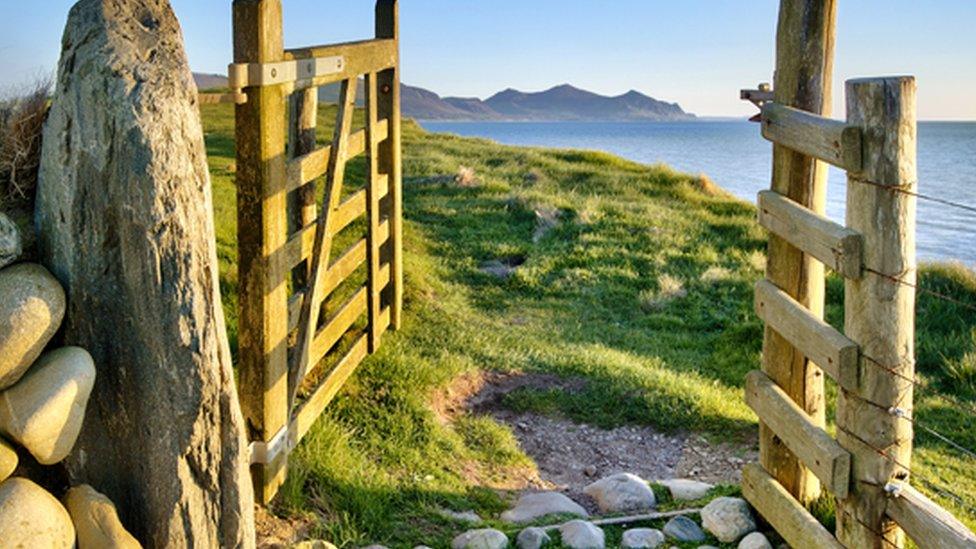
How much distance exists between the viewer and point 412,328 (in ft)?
33.4

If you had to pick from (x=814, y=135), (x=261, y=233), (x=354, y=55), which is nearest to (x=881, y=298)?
(x=814, y=135)

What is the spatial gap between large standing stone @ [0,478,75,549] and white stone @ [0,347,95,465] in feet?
0.59

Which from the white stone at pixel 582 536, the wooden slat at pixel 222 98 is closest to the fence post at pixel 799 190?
the white stone at pixel 582 536

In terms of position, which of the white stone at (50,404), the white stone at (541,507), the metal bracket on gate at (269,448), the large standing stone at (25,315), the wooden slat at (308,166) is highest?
the wooden slat at (308,166)

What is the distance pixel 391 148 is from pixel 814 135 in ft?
15.1

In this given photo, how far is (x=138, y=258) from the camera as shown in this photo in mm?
4488

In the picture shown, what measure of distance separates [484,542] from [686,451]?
3109mm

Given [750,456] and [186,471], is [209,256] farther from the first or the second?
[750,456]

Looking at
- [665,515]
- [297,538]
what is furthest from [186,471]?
[665,515]

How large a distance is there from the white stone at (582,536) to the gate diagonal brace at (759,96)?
2.81 meters

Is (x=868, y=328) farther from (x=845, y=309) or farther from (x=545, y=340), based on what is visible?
(x=545, y=340)

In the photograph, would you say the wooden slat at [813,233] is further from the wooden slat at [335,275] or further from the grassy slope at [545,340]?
the wooden slat at [335,275]

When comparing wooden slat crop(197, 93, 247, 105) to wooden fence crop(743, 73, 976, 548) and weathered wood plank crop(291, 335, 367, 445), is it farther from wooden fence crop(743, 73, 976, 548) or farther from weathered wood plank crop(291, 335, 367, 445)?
wooden fence crop(743, 73, 976, 548)

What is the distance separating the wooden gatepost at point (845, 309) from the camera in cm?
507
